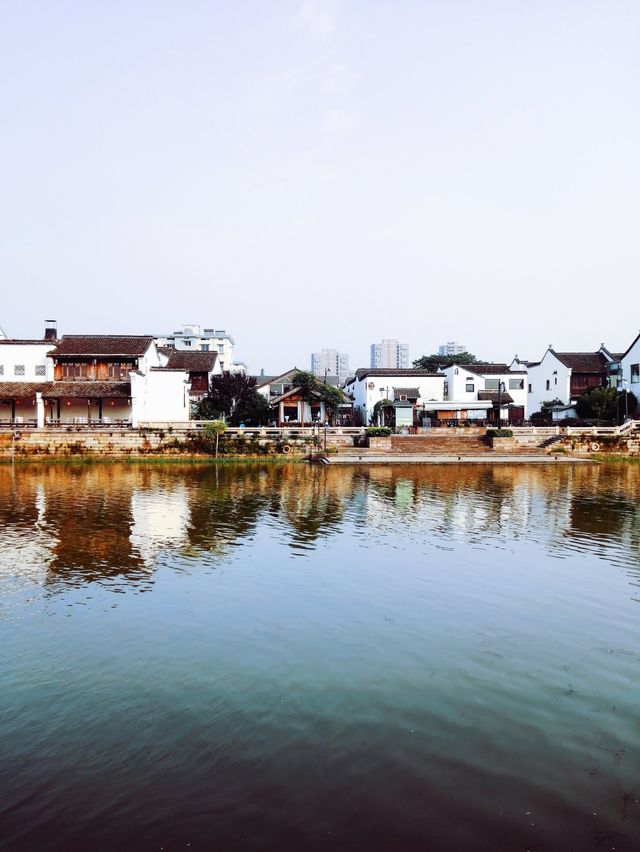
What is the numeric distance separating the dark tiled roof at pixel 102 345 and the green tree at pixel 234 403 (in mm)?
7110

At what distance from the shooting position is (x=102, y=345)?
169 ft

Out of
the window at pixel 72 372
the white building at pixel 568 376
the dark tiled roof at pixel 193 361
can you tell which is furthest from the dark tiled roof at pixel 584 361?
the window at pixel 72 372

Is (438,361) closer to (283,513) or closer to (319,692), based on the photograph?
(283,513)

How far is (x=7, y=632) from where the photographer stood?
34.5 ft

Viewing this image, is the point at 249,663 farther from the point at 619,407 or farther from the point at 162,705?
the point at 619,407

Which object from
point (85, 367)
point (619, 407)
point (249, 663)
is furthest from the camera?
point (619, 407)

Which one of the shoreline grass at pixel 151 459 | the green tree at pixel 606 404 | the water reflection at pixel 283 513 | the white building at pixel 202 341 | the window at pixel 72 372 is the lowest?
the water reflection at pixel 283 513

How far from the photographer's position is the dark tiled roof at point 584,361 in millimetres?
63375

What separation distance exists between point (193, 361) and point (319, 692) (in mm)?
57918

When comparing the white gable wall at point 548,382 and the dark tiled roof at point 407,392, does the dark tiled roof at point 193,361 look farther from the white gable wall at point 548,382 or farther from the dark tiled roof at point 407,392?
the white gable wall at point 548,382

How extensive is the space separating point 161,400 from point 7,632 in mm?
43307

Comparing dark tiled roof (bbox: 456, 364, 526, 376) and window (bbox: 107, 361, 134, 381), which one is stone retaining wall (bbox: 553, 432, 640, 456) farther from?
window (bbox: 107, 361, 134, 381)

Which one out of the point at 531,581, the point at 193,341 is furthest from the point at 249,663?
the point at 193,341

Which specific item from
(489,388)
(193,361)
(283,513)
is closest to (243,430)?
(193,361)
